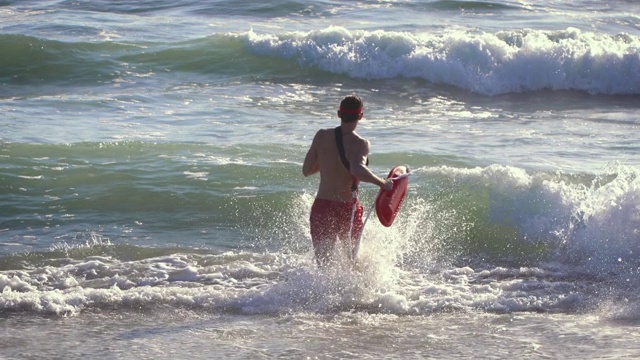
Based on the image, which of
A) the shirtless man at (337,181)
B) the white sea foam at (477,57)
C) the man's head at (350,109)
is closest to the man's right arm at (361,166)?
the shirtless man at (337,181)

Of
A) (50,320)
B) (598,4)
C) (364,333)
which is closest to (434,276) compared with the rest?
(364,333)

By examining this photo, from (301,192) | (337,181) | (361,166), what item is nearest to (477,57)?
(301,192)

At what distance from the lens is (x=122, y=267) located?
881 centimetres

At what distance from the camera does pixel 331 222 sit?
7.79m

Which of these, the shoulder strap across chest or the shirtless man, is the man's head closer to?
the shirtless man

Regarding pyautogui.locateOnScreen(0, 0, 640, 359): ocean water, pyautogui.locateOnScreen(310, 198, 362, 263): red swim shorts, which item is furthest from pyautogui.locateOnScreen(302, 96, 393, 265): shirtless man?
pyautogui.locateOnScreen(0, 0, 640, 359): ocean water

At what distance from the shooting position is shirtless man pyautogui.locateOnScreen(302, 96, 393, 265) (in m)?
7.64

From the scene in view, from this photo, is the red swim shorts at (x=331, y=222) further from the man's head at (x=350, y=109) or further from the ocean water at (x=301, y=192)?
the man's head at (x=350, y=109)

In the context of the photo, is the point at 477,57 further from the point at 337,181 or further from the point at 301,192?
the point at 337,181

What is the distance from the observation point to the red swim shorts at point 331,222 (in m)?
7.78

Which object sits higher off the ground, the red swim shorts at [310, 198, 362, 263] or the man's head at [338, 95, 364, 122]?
the man's head at [338, 95, 364, 122]

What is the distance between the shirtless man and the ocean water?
35cm

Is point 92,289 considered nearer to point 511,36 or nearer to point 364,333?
point 364,333

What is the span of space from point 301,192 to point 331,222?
11.1ft
